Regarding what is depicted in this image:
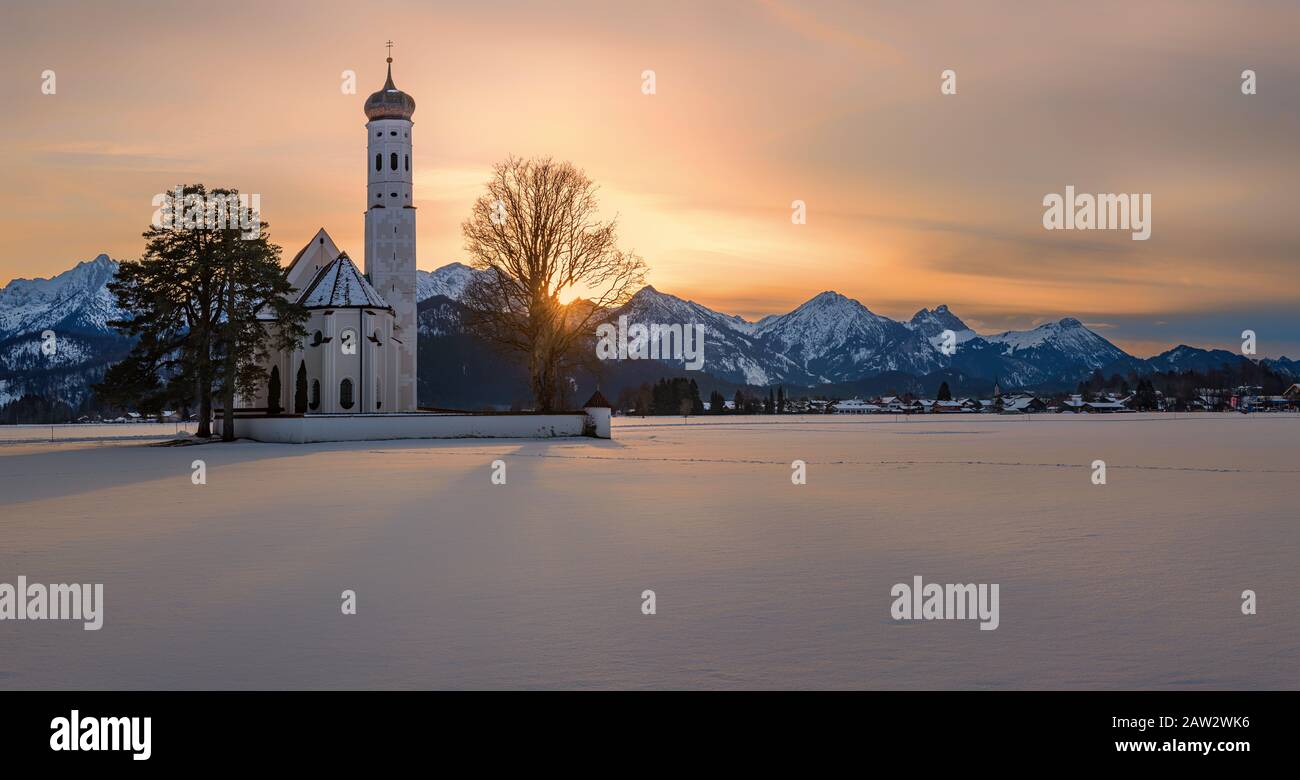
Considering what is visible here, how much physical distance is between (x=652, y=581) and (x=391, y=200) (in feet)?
266

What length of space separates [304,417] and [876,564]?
4282cm

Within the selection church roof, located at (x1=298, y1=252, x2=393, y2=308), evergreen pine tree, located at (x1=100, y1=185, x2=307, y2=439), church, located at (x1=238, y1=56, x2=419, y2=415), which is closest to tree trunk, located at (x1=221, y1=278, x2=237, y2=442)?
evergreen pine tree, located at (x1=100, y1=185, x2=307, y2=439)

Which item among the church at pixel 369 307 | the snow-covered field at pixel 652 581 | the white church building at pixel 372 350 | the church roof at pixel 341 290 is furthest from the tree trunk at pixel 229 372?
the snow-covered field at pixel 652 581

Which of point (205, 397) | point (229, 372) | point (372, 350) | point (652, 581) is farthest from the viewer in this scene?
point (372, 350)

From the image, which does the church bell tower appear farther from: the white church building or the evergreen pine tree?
the evergreen pine tree

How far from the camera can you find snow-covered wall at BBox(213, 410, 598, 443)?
50750mm

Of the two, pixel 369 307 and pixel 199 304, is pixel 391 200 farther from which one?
pixel 199 304

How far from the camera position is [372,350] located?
7169cm

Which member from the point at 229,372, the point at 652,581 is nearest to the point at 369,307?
the point at 229,372

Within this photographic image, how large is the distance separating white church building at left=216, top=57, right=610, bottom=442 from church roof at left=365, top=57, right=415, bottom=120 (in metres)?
0.08
